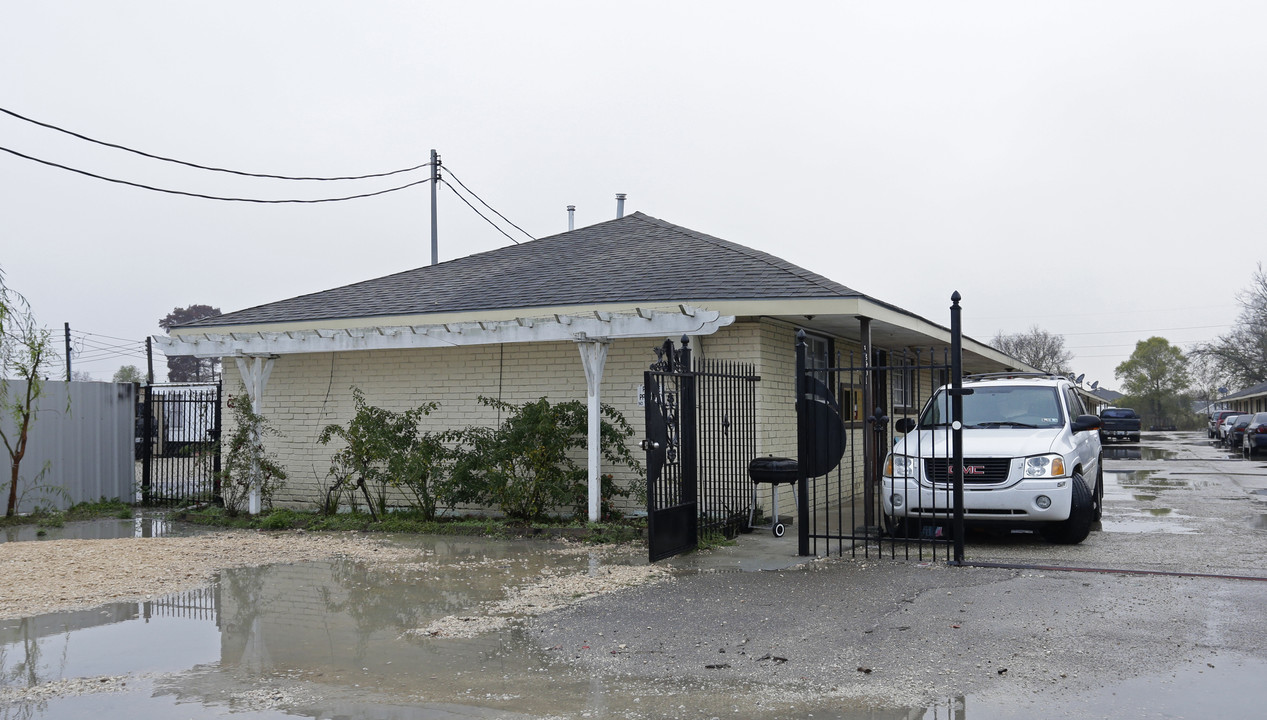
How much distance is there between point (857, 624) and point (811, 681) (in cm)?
140

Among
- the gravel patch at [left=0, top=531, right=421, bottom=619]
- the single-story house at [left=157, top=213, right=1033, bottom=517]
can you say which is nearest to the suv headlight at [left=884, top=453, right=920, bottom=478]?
the single-story house at [left=157, top=213, right=1033, bottom=517]

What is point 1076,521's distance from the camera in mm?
10031

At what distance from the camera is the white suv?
9781 millimetres

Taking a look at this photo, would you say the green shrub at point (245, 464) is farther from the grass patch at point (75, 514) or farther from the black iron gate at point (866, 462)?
the black iron gate at point (866, 462)

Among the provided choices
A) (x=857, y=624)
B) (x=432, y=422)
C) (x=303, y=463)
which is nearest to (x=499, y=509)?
→ (x=432, y=422)

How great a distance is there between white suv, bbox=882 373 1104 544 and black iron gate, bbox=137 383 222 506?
33.8ft

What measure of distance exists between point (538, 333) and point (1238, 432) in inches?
1279

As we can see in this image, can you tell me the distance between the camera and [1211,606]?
7066 millimetres

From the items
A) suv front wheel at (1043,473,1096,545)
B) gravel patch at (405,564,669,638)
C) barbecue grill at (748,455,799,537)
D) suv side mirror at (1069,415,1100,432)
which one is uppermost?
suv side mirror at (1069,415,1100,432)

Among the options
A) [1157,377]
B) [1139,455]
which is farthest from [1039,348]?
[1139,455]

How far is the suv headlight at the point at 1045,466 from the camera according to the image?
9797 millimetres

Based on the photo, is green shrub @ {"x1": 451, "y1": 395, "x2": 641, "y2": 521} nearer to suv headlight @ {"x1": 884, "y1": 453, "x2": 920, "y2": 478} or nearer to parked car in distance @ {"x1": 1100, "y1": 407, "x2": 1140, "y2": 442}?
suv headlight @ {"x1": 884, "y1": 453, "x2": 920, "y2": 478}

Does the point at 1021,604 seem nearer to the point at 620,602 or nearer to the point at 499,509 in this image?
the point at 620,602

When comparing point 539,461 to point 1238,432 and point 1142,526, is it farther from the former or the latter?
point 1238,432
